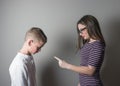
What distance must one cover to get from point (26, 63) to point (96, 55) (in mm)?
471

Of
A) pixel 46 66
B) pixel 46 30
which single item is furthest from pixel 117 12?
pixel 46 66

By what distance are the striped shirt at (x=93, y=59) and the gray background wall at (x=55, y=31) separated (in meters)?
0.33

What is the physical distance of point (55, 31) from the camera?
176 centimetres

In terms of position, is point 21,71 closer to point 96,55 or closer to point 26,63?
point 26,63

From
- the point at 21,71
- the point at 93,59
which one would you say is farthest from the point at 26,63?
the point at 93,59

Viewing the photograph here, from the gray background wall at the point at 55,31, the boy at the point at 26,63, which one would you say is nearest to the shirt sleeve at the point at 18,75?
the boy at the point at 26,63

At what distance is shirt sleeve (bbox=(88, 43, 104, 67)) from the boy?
35 cm

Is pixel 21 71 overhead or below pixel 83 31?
below

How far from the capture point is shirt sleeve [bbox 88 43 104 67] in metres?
1.36

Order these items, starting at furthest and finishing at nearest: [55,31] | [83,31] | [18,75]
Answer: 1. [55,31]
2. [83,31]
3. [18,75]

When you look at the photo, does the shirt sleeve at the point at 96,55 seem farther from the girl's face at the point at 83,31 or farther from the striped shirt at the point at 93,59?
the girl's face at the point at 83,31

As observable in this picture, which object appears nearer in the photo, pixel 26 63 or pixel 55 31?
pixel 26 63

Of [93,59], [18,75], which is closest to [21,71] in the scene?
[18,75]

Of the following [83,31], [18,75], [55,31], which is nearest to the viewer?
[18,75]
